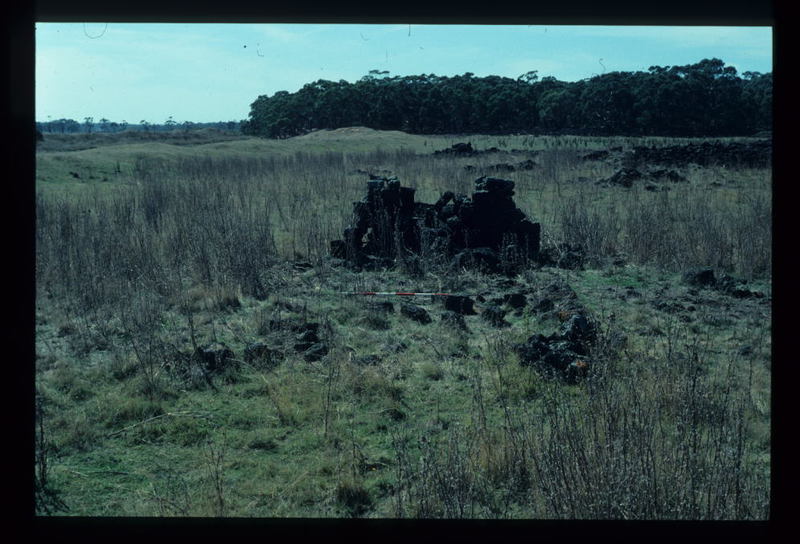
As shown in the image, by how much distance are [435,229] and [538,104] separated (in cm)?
2983

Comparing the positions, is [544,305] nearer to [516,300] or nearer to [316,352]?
[516,300]

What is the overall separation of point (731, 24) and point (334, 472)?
3.28m

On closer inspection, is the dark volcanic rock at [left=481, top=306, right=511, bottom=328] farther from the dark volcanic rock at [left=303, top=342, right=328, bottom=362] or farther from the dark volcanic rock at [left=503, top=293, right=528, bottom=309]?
the dark volcanic rock at [left=303, top=342, right=328, bottom=362]

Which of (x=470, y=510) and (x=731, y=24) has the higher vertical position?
(x=731, y=24)

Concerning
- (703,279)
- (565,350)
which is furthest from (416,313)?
(703,279)

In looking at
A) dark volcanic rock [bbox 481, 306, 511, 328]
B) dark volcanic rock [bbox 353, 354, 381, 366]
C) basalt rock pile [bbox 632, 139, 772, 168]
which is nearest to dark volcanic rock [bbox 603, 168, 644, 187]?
basalt rock pile [bbox 632, 139, 772, 168]

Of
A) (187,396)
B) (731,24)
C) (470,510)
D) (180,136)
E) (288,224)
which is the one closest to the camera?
(731,24)

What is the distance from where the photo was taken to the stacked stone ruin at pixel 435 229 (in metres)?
9.77

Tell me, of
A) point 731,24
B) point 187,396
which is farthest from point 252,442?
point 731,24

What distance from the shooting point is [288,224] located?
1242 cm

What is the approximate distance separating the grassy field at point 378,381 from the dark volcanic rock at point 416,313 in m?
0.13

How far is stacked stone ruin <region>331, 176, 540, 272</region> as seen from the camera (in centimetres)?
977
